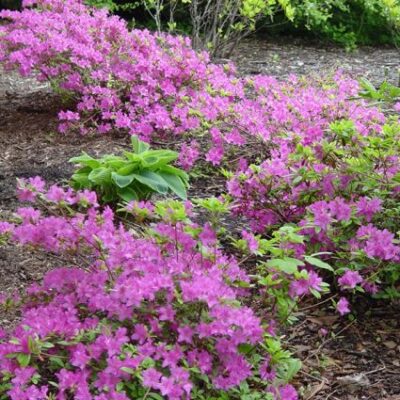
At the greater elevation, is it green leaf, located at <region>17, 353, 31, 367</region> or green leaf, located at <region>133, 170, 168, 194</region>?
green leaf, located at <region>17, 353, 31, 367</region>

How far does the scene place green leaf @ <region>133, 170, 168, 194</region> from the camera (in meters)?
3.23

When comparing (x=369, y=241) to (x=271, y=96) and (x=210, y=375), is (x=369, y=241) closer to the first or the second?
(x=210, y=375)

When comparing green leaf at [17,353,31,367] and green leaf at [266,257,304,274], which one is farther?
green leaf at [266,257,304,274]

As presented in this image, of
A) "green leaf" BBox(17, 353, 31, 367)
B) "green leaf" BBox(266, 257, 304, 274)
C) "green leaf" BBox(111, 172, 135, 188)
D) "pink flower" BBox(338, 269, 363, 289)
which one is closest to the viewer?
"green leaf" BBox(17, 353, 31, 367)

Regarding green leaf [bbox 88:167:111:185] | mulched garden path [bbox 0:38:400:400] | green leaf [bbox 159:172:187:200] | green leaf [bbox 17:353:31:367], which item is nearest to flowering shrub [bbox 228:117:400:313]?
mulched garden path [bbox 0:38:400:400]

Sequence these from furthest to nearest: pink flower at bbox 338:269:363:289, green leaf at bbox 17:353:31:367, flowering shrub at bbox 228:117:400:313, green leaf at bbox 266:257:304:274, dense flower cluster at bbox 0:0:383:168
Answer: dense flower cluster at bbox 0:0:383:168
flowering shrub at bbox 228:117:400:313
pink flower at bbox 338:269:363:289
green leaf at bbox 266:257:304:274
green leaf at bbox 17:353:31:367

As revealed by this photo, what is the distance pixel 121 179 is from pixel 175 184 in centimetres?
28

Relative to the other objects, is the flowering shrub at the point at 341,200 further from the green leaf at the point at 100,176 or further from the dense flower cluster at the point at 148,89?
the dense flower cluster at the point at 148,89

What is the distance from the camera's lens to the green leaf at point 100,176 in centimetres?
322

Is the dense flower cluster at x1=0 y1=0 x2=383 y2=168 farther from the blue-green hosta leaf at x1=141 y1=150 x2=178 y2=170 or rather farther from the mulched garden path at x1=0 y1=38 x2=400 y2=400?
the blue-green hosta leaf at x1=141 y1=150 x2=178 y2=170

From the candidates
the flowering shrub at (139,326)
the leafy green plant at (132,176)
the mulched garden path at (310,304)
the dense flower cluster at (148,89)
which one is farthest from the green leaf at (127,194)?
the flowering shrub at (139,326)

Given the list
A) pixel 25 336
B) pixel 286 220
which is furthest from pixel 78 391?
pixel 286 220

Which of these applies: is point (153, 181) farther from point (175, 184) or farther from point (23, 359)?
point (23, 359)

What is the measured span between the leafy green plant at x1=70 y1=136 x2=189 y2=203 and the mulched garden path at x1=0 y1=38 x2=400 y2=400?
0.42m
